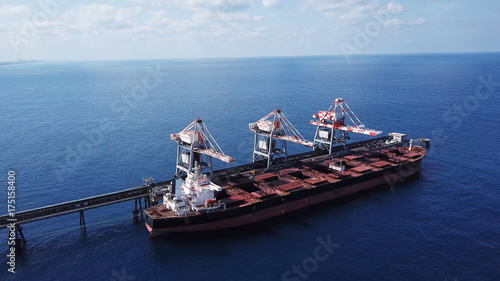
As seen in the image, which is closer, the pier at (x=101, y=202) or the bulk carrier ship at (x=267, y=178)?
the pier at (x=101, y=202)

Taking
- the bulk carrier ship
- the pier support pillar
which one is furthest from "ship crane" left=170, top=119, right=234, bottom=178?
the pier support pillar

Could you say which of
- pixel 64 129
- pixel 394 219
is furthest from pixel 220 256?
pixel 64 129

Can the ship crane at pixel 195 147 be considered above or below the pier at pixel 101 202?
above

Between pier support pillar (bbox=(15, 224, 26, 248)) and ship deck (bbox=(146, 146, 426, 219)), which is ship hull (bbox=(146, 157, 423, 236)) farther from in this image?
pier support pillar (bbox=(15, 224, 26, 248))

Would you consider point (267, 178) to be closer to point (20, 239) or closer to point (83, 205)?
point (83, 205)

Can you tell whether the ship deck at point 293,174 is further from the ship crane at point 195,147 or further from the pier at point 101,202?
the ship crane at point 195,147

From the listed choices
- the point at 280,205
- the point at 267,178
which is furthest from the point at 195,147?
the point at 280,205

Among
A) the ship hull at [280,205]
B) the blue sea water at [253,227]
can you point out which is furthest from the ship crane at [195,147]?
the blue sea water at [253,227]

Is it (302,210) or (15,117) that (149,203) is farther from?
(15,117)
